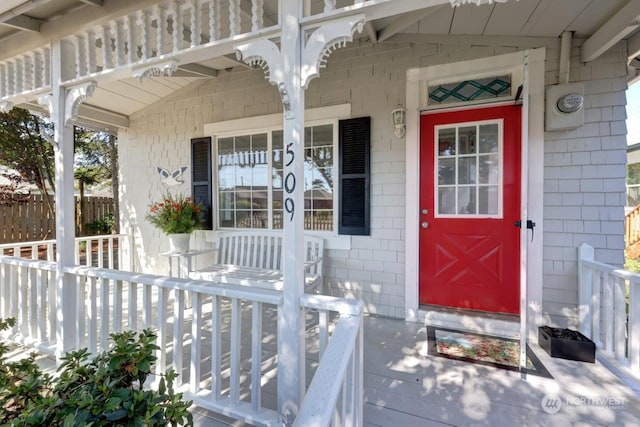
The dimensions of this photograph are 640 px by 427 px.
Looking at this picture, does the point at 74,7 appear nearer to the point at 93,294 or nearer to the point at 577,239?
the point at 93,294

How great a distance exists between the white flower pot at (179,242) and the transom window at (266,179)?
0.54 metres

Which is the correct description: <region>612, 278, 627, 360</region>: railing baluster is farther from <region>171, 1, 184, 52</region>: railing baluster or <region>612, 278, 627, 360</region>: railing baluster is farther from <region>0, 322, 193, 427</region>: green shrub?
<region>171, 1, 184, 52</region>: railing baluster

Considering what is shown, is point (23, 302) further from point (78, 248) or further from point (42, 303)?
point (78, 248)

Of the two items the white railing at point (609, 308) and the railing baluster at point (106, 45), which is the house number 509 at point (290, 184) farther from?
the white railing at point (609, 308)

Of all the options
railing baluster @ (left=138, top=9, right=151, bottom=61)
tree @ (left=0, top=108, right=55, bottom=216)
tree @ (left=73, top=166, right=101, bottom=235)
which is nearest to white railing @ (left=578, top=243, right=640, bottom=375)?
railing baluster @ (left=138, top=9, right=151, bottom=61)

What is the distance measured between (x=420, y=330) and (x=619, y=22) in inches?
109

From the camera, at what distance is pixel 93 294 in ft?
7.86

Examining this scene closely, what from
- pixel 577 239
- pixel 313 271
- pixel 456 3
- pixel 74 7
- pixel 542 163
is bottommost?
pixel 313 271

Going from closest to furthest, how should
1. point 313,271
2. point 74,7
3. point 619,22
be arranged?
point 619,22 → point 74,7 → point 313,271

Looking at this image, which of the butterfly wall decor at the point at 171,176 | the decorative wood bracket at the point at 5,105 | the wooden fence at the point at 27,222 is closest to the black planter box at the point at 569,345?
the butterfly wall decor at the point at 171,176

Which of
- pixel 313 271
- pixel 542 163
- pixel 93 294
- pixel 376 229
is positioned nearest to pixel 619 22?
pixel 542 163

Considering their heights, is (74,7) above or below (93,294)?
above

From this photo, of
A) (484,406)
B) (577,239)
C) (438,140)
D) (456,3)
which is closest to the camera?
(456,3)

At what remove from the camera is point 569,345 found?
2295mm
